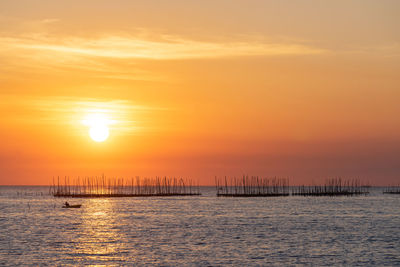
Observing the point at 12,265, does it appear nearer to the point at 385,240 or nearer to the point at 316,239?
the point at 316,239

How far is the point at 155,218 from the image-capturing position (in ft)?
299

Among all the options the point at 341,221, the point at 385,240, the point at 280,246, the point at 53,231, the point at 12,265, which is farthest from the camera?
the point at 341,221

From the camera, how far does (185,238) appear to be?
62.8 meters

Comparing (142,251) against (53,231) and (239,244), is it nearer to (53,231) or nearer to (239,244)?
(239,244)

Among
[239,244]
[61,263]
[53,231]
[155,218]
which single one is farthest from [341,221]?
[61,263]

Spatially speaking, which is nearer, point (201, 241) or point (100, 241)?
point (201, 241)

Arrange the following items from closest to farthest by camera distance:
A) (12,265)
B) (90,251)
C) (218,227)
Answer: (12,265)
(90,251)
(218,227)

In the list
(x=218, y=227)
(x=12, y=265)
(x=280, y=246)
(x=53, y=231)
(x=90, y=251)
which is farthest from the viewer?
(x=218, y=227)

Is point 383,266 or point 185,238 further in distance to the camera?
point 185,238

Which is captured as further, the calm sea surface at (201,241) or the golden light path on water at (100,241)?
the golden light path on water at (100,241)

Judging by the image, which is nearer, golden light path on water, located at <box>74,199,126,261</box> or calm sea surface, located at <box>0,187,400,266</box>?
calm sea surface, located at <box>0,187,400,266</box>

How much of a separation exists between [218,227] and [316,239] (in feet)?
53.3

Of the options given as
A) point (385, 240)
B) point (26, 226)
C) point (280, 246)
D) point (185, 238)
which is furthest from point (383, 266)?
point (26, 226)

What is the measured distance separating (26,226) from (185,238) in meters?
25.5
